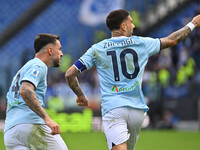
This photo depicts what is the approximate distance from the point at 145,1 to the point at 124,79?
18650 mm

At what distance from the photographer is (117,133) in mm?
4848

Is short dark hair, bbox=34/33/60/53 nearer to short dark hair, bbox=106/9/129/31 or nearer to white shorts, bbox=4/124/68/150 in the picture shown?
short dark hair, bbox=106/9/129/31

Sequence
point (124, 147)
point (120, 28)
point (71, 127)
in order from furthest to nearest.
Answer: point (71, 127), point (120, 28), point (124, 147)

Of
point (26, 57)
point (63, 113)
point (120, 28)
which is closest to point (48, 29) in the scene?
point (26, 57)

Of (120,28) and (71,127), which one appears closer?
(120,28)

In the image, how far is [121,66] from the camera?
502cm

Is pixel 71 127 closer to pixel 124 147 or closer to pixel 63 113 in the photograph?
pixel 63 113

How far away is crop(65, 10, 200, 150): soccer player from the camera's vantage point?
4.94 metres

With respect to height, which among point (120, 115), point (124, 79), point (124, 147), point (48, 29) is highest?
point (48, 29)

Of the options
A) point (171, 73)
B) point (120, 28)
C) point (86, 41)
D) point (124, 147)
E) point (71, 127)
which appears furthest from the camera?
point (86, 41)

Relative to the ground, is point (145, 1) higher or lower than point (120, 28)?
higher

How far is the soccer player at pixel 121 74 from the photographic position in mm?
4941

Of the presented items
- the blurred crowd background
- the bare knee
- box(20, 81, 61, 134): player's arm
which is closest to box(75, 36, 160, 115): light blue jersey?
the bare knee

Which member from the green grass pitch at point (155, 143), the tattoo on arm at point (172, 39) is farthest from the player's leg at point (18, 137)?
the green grass pitch at point (155, 143)
